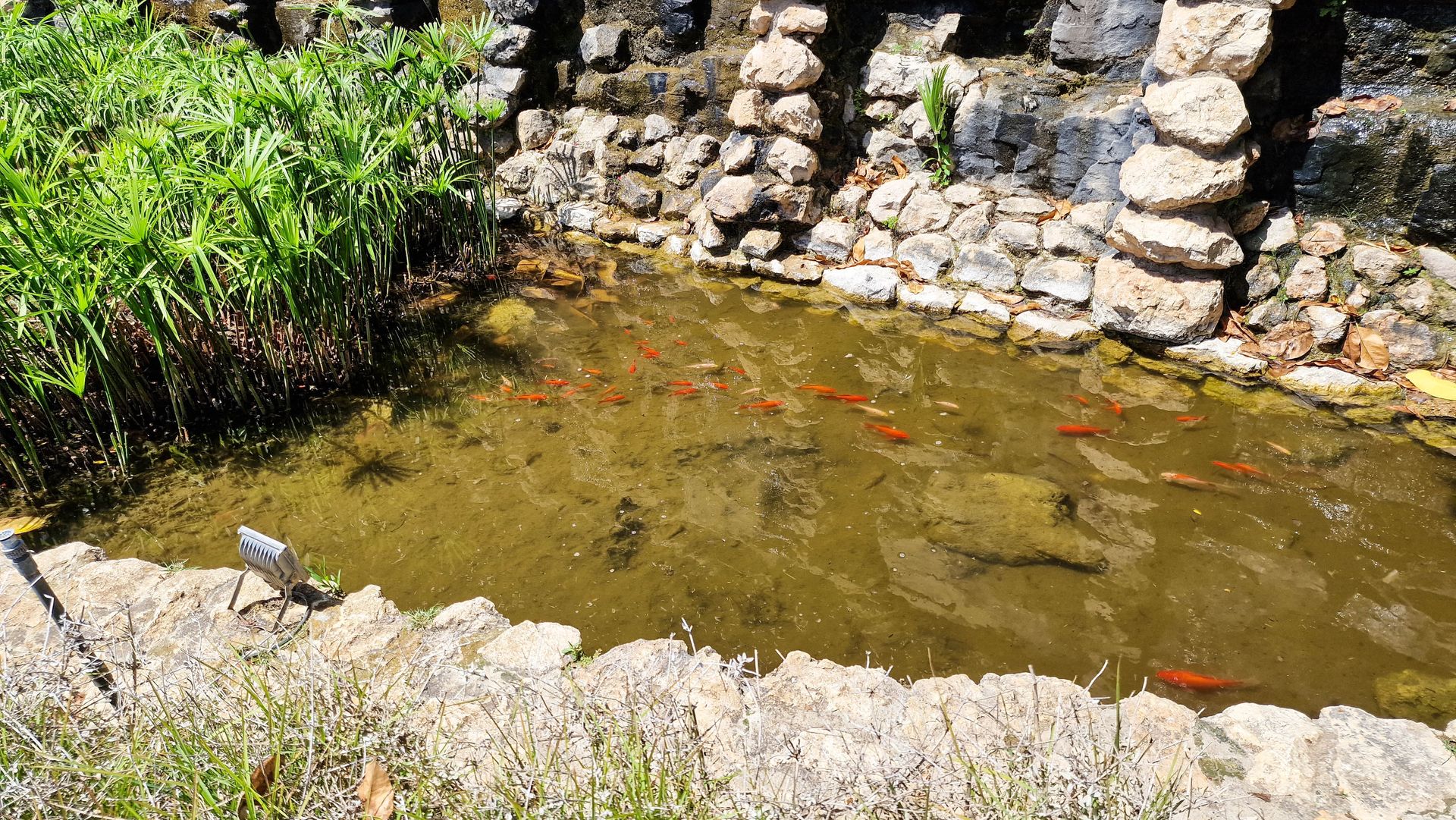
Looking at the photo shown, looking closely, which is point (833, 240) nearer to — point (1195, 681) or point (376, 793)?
point (1195, 681)

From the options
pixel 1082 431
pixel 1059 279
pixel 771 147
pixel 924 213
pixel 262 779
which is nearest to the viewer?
pixel 262 779

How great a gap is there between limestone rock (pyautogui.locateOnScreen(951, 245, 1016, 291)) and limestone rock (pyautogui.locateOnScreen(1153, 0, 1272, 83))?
1.09 metres

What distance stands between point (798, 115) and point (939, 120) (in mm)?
778

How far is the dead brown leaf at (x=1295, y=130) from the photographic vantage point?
3738mm

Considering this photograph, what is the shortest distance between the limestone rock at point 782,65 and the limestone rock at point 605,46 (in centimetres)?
129

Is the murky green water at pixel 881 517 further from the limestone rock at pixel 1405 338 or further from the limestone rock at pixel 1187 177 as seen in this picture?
the limestone rock at pixel 1187 177

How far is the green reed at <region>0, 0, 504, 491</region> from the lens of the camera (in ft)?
9.76

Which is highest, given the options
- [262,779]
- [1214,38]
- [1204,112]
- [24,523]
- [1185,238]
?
[1214,38]

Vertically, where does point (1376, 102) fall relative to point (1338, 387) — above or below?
above

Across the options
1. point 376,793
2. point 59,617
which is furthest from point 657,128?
point 376,793

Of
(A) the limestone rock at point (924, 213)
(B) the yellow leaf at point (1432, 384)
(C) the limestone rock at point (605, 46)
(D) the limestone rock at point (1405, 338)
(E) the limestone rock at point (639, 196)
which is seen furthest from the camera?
(C) the limestone rock at point (605, 46)

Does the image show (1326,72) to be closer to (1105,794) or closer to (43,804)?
(1105,794)

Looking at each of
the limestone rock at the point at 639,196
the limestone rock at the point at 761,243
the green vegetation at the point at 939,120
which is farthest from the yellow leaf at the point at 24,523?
the green vegetation at the point at 939,120

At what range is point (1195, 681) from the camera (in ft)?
7.54
